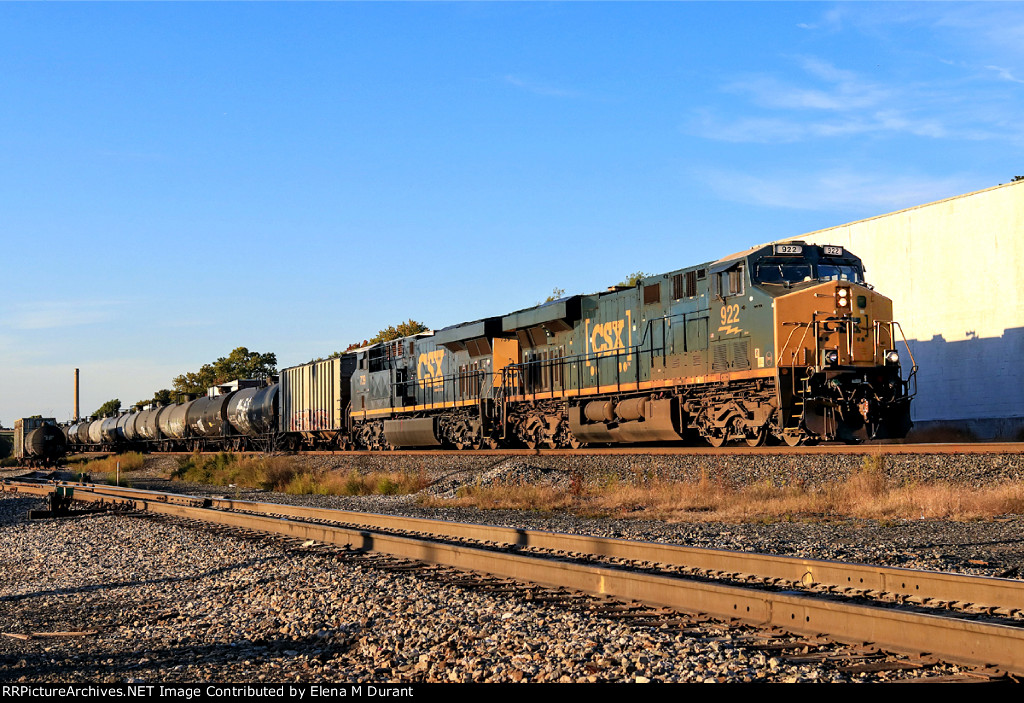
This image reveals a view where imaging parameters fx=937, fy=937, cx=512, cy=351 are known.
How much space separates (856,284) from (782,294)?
1452mm

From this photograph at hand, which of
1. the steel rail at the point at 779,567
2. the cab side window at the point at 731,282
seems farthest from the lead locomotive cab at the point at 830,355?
the steel rail at the point at 779,567

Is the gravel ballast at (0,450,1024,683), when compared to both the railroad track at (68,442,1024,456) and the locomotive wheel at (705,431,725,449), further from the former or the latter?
the locomotive wheel at (705,431,725,449)

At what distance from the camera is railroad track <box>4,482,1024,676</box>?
486cm

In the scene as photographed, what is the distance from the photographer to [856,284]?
16641mm

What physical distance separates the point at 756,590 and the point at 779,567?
1.21 metres

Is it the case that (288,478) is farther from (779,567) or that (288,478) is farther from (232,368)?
(232,368)

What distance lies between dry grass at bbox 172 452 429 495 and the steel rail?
8.44 meters

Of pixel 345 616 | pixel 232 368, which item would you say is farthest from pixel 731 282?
pixel 232 368

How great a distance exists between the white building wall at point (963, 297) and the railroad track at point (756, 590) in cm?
2174

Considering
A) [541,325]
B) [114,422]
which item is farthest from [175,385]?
[541,325]

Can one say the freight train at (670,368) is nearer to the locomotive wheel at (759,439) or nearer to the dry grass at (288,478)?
the locomotive wheel at (759,439)

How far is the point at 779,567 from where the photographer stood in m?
7.19

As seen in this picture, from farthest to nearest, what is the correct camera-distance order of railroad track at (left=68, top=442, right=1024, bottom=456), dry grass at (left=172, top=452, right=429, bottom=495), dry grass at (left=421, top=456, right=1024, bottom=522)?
dry grass at (left=172, top=452, right=429, bottom=495) → railroad track at (left=68, top=442, right=1024, bottom=456) → dry grass at (left=421, top=456, right=1024, bottom=522)

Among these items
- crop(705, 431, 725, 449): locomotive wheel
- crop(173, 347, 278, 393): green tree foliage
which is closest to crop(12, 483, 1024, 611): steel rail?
crop(705, 431, 725, 449): locomotive wheel
